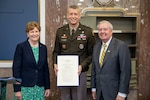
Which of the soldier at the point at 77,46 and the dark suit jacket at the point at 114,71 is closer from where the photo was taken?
the dark suit jacket at the point at 114,71

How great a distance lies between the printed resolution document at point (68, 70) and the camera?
3.28 meters

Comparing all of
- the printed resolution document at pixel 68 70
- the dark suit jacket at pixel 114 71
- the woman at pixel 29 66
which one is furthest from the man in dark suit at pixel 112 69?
the woman at pixel 29 66

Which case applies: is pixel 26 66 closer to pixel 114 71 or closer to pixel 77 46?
pixel 77 46

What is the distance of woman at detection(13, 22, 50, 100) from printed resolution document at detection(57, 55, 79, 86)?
25cm

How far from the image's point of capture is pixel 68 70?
3.29 metres

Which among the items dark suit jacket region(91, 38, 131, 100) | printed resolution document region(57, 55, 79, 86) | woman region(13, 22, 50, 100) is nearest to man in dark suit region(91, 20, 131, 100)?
dark suit jacket region(91, 38, 131, 100)

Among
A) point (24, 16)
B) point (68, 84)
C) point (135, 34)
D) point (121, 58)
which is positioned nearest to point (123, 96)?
point (121, 58)

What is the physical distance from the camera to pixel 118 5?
4641 millimetres

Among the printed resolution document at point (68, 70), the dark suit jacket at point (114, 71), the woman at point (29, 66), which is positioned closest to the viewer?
the dark suit jacket at point (114, 71)

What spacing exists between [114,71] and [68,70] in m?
0.62

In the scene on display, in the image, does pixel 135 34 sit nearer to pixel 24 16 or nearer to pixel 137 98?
pixel 137 98

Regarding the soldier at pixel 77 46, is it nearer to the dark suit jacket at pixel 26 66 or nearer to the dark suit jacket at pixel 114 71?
the dark suit jacket at pixel 26 66

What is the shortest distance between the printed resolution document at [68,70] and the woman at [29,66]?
0.25m

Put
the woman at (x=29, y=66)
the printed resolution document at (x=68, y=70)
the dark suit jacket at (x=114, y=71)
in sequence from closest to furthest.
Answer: the dark suit jacket at (x=114, y=71) → the woman at (x=29, y=66) → the printed resolution document at (x=68, y=70)
